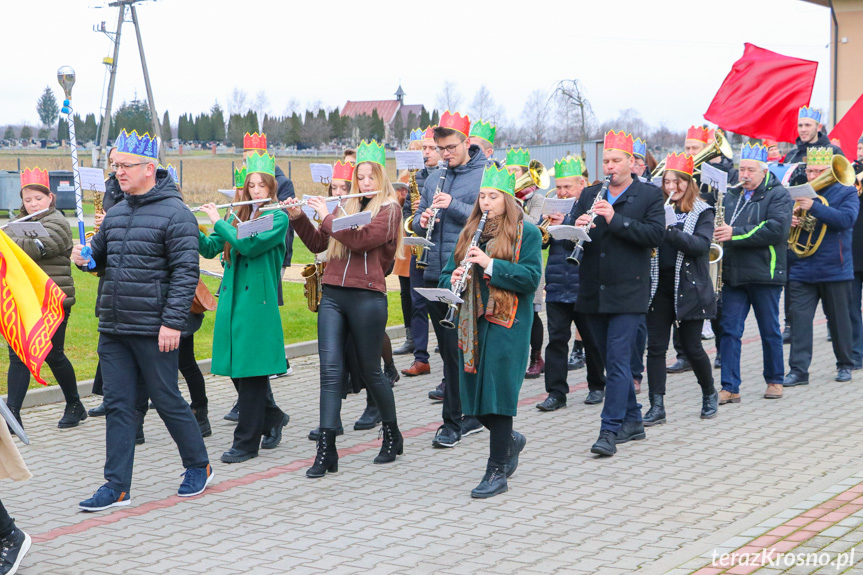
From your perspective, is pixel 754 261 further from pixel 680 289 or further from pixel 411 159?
pixel 411 159

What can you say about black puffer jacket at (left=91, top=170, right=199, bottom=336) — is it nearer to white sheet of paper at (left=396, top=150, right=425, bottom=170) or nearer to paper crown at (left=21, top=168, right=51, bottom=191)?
paper crown at (left=21, top=168, right=51, bottom=191)

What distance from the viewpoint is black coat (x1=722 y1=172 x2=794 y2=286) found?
8.84 meters

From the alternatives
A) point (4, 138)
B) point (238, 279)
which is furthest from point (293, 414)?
point (4, 138)

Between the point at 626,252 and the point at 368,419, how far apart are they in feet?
7.90

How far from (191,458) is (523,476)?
2078 millimetres

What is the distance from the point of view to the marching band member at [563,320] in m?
8.77

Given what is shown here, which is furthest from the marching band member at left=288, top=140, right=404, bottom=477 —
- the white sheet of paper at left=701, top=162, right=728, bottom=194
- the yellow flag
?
the white sheet of paper at left=701, top=162, right=728, bottom=194

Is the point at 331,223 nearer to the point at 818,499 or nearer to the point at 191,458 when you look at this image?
the point at 191,458

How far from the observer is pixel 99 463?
7.12 meters

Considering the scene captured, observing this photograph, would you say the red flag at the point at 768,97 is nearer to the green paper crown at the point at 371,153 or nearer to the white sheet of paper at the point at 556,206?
the white sheet of paper at the point at 556,206

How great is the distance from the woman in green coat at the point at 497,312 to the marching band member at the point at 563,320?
2.40 meters

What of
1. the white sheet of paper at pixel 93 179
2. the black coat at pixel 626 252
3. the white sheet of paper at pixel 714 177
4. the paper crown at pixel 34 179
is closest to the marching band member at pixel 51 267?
the paper crown at pixel 34 179

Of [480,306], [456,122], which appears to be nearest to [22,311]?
[480,306]

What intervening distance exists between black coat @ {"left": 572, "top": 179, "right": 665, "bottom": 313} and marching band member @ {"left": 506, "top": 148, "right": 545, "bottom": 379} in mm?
581
